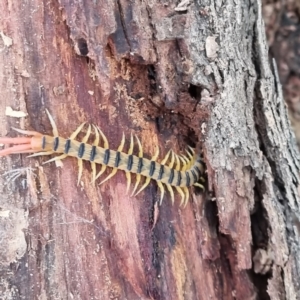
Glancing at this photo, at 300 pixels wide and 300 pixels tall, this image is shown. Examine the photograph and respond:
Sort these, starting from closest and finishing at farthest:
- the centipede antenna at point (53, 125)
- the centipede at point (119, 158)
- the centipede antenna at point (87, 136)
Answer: the centipede at point (119, 158) < the centipede antenna at point (53, 125) < the centipede antenna at point (87, 136)

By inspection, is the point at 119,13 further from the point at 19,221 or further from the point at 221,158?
the point at 19,221

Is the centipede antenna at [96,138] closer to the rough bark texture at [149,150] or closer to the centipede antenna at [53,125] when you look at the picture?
the rough bark texture at [149,150]

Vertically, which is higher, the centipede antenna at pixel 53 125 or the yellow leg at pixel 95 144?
the centipede antenna at pixel 53 125

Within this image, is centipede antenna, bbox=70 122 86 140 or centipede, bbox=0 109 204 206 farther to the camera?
centipede antenna, bbox=70 122 86 140

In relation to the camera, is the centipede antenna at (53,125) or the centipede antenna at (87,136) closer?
the centipede antenna at (53,125)

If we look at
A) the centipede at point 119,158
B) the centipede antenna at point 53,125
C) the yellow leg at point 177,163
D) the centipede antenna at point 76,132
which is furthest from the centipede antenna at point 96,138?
the yellow leg at point 177,163

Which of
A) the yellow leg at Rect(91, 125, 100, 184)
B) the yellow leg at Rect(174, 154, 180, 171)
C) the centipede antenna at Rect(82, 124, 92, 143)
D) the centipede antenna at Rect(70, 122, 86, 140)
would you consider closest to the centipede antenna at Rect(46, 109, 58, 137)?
the centipede antenna at Rect(70, 122, 86, 140)

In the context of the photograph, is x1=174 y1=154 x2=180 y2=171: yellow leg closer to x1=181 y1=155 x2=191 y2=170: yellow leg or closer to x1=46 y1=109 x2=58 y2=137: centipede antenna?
x1=181 y1=155 x2=191 y2=170: yellow leg
